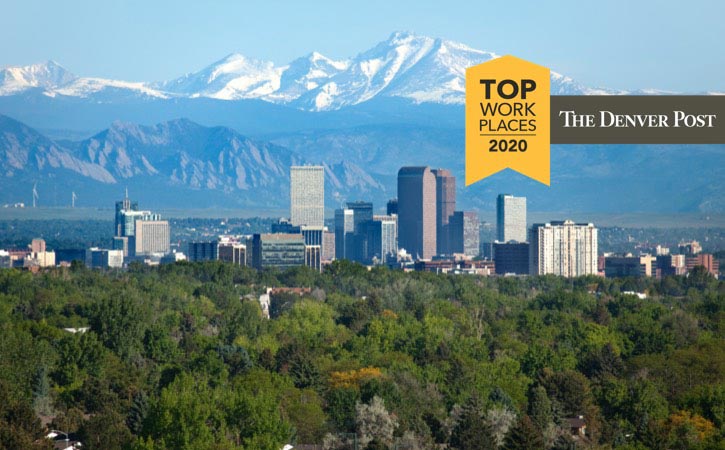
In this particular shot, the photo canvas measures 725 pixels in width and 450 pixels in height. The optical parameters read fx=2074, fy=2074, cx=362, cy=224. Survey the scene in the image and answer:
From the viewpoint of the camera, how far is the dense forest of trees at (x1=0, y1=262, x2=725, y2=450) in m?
51.7

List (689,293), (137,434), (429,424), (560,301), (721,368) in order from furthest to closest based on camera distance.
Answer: (689,293)
(560,301)
(721,368)
(429,424)
(137,434)

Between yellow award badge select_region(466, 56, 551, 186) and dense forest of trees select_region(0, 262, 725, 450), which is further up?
yellow award badge select_region(466, 56, 551, 186)

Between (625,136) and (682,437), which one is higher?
(625,136)

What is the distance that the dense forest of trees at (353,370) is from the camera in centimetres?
5169

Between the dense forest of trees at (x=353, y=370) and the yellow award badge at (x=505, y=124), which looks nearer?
the yellow award badge at (x=505, y=124)

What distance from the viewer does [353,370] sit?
227 feet

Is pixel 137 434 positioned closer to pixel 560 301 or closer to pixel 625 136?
pixel 625 136

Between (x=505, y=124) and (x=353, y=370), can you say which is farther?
(x=353, y=370)

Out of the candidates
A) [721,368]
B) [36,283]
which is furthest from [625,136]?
[36,283]

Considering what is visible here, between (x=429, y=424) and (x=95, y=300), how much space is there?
44.2 meters

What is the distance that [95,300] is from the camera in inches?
3856

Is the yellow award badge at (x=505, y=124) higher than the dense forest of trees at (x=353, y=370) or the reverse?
higher

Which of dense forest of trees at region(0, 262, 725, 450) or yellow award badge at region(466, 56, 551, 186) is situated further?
dense forest of trees at region(0, 262, 725, 450)

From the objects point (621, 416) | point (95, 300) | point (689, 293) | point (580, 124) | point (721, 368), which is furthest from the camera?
point (689, 293)
